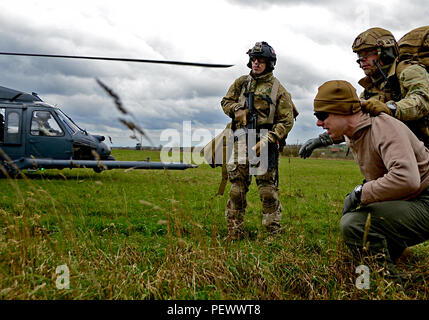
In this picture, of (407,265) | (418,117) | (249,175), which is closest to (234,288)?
(407,265)

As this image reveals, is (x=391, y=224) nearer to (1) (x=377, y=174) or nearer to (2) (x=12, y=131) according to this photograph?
(1) (x=377, y=174)

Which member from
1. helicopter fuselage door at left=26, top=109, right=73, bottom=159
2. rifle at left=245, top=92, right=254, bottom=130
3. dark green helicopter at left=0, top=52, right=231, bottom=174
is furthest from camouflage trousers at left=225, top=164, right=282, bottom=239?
helicopter fuselage door at left=26, top=109, right=73, bottom=159

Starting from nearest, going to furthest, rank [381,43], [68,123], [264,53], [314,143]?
Result: 1. [381,43]
2. [314,143]
3. [264,53]
4. [68,123]

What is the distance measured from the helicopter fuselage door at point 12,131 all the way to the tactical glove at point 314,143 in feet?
38.9

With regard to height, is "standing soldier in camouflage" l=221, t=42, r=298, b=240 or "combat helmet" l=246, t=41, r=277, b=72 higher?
"combat helmet" l=246, t=41, r=277, b=72

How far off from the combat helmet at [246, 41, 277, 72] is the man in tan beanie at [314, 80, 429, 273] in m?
2.23

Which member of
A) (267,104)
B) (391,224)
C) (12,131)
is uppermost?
(12,131)

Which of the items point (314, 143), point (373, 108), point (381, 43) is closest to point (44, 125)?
point (314, 143)

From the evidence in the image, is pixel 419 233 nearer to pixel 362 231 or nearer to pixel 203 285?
pixel 362 231

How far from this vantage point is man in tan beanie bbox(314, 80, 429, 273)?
8.68 feet

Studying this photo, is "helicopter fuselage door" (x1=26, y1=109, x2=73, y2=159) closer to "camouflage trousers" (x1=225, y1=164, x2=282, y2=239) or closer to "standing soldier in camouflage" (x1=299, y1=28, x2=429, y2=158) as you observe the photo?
"camouflage trousers" (x1=225, y1=164, x2=282, y2=239)

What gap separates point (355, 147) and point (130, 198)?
6.97m

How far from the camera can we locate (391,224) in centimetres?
Result: 281

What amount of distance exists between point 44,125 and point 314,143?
1179cm
